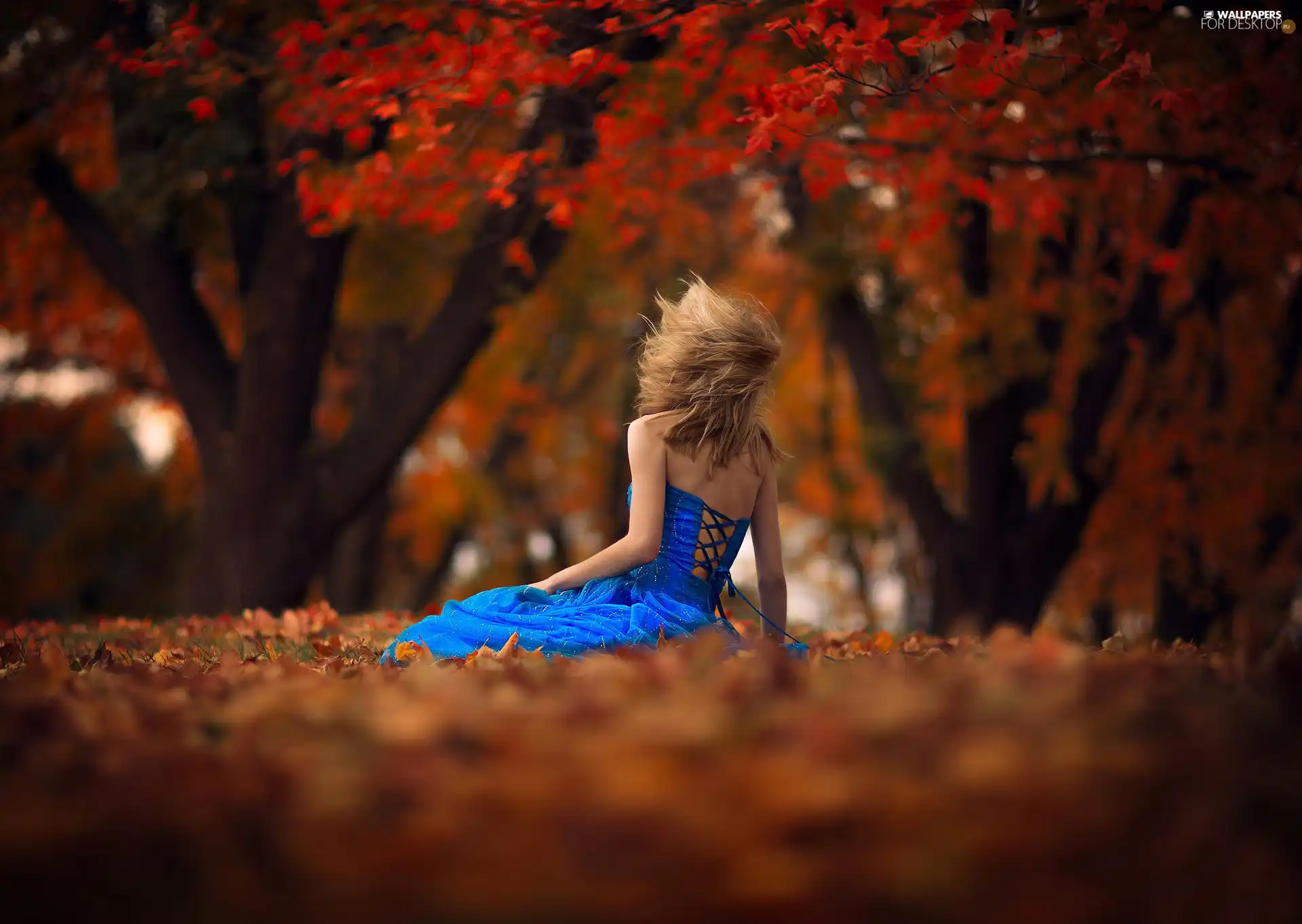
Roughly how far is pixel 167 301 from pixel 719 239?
719 centimetres

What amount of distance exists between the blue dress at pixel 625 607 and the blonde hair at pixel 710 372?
0.87ft

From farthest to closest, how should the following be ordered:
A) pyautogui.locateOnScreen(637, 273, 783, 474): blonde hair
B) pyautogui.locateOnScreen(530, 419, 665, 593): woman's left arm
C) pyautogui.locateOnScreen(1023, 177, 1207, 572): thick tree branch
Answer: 1. pyautogui.locateOnScreen(1023, 177, 1207, 572): thick tree branch
2. pyautogui.locateOnScreen(637, 273, 783, 474): blonde hair
3. pyautogui.locateOnScreen(530, 419, 665, 593): woman's left arm

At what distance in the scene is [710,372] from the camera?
4309mm

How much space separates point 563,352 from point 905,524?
6.26m

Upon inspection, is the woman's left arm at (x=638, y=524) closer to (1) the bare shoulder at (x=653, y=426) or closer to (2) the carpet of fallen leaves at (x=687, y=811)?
(1) the bare shoulder at (x=653, y=426)

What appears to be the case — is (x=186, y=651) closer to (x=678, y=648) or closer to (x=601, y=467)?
(x=678, y=648)

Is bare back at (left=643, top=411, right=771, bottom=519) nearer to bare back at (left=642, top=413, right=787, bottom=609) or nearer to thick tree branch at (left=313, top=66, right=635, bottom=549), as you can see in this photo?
bare back at (left=642, top=413, right=787, bottom=609)

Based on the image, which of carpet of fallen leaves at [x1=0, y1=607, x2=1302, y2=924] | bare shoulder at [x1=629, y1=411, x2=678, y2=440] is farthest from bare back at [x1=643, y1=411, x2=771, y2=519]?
carpet of fallen leaves at [x1=0, y1=607, x2=1302, y2=924]

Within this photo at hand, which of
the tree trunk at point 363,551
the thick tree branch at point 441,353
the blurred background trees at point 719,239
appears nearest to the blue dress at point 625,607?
the blurred background trees at point 719,239

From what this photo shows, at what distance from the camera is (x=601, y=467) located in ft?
59.5

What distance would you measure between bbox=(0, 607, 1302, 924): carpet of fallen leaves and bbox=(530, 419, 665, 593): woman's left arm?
Result: 199cm

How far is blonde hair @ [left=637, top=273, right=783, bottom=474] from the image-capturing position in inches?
169

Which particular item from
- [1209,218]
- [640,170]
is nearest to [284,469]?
[640,170]

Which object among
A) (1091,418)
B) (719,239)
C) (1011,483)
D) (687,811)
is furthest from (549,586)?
(719,239)
